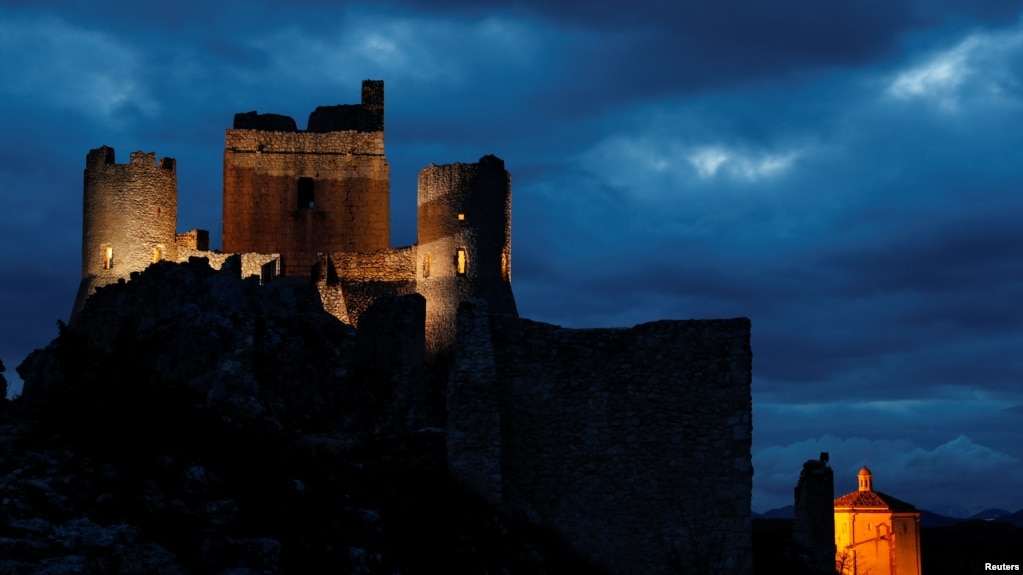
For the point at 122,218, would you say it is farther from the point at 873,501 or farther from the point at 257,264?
the point at 873,501

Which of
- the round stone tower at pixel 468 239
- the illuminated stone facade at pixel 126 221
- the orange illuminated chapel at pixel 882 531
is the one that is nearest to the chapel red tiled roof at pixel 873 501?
the orange illuminated chapel at pixel 882 531

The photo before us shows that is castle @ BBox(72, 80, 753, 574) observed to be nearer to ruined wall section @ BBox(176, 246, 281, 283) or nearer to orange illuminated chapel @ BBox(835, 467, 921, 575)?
ruined wall section @ BBox(176, 246, 281, 283)

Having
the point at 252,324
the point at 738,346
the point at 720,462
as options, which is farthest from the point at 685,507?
the point at 252,324

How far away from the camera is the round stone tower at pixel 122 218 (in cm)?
5281

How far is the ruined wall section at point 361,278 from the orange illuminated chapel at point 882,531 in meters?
21.7

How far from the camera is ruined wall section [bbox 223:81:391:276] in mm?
56625

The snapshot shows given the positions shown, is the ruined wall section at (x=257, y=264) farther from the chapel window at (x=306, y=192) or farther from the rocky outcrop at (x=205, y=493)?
the rocky outcrop at (x=205, y=493)

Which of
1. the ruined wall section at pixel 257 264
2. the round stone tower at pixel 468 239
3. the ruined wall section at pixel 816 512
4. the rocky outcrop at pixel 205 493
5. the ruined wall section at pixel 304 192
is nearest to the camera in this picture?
the rocky outcrop at pixel 205 493

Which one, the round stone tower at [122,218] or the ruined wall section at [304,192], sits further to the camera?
the ruined wall section at [304,192]

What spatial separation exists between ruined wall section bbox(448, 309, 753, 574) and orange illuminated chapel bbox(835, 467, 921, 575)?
37519 mm

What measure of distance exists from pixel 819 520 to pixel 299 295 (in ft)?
67.2

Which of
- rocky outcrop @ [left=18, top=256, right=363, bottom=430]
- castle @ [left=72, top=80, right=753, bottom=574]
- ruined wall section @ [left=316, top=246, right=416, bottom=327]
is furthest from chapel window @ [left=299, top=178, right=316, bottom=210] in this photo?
castle @ [left=72, top=80, right=753, bottom=574]

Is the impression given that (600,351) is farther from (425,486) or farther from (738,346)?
(425,486)

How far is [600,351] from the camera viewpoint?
19844mm
